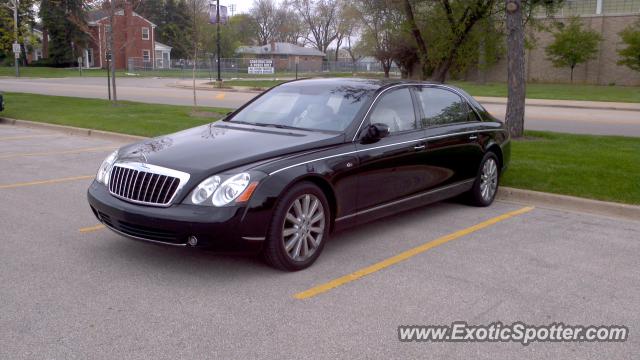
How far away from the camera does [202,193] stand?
4.77 m

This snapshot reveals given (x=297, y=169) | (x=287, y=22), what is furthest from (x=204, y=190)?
(x=287, y=22)

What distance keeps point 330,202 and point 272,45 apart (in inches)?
2970

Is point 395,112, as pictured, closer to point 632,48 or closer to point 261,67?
→ point 632,48

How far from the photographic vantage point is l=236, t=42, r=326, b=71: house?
6826 cm

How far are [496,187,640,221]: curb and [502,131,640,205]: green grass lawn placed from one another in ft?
0.55

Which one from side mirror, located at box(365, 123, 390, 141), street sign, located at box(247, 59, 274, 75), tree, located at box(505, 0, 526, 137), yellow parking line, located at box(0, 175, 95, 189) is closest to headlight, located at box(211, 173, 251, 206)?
side mirror, located at box(365, 123, 390, 141)

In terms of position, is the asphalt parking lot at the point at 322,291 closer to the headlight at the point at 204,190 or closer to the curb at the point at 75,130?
the headlight at the point at 204,190

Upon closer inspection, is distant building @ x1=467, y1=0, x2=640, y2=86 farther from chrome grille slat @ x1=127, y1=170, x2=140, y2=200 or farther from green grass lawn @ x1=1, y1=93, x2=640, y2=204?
chrome grille slat @ x1=127, y1=170, x2=140, y2=200

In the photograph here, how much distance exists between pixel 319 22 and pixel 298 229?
96.6 m

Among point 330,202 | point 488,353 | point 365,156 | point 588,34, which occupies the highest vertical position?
point 588,34

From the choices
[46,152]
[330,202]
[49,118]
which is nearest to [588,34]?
[49,118]

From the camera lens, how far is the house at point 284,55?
68.3m

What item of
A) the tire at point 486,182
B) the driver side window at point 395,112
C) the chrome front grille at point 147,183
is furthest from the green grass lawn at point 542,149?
the chrome front grille at point 147,183

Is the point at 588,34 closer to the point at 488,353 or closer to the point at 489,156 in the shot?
the point at 489,156
